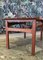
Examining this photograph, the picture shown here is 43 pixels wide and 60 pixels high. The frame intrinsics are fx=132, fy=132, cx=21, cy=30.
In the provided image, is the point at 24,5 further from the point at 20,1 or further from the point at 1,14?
the point at 1,14

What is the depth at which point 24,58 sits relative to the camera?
2111 millimetres

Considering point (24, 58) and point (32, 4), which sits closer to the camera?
point (24, 58)

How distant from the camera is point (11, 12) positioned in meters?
5.20

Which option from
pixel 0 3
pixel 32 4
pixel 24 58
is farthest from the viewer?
pixel 32 4

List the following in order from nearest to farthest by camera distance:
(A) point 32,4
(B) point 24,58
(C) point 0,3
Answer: (B) point 24,58
(C) point 0,3
(A) point 32,4

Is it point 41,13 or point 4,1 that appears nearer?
point 4,1

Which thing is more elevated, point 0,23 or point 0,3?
point 0,3

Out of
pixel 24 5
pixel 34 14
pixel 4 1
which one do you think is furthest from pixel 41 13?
pixel 4 1

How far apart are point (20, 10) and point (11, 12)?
1.22 feet

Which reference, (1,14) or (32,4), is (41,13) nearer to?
(32,4)

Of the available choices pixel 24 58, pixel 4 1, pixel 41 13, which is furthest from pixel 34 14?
pixel 24 58

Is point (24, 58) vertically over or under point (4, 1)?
under

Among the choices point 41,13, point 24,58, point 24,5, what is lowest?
point 24,58

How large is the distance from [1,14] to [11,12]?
15.9 inches
